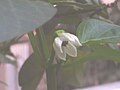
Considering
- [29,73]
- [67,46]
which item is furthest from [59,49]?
[29,73]

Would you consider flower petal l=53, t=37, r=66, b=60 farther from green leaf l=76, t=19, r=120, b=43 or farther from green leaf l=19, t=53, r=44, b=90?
green leaf l=19, t=53, r=44, b=90

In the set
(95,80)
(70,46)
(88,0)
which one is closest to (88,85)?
(95,80)

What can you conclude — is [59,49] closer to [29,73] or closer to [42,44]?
[42,44]

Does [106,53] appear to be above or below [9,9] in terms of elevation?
below

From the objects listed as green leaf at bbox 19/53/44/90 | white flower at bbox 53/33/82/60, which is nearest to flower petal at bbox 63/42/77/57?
white flower at bbox 53/33/82/60

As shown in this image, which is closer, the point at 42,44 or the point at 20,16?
the point at 20,16

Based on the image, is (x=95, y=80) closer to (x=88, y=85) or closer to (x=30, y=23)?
(x=88, y=85)
